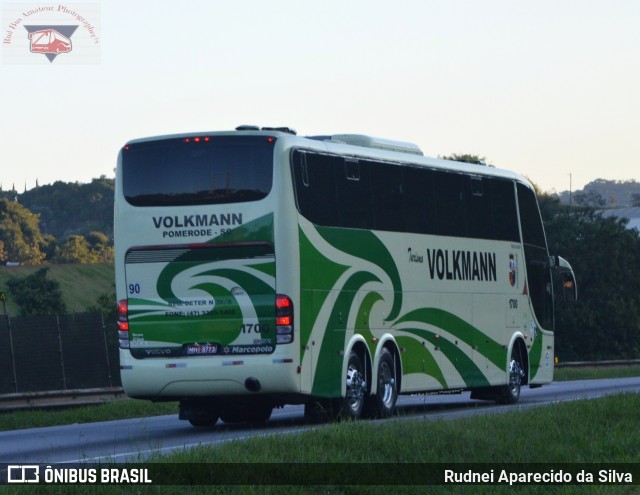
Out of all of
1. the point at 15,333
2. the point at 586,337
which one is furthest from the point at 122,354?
the point at 586,337

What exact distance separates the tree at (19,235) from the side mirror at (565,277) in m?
132

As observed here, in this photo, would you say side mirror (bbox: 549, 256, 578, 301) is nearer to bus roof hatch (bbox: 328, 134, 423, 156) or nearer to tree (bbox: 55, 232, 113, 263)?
bus roof hatch (bbox: 328, 134, 423, 156)

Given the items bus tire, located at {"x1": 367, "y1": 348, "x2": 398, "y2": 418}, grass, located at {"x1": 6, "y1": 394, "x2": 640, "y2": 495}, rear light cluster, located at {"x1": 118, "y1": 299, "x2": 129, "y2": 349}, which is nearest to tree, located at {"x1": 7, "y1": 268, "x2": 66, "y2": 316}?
bus tire, located at {"x1": 367, "y1": 348, "x2": 398, "y2": 418}

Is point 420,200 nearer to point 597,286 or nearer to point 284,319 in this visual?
point 284,319

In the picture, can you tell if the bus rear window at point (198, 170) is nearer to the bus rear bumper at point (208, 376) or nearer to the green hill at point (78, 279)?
the bus rear bumper at point (208, 376)

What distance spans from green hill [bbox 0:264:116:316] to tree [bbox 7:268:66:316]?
24.2m

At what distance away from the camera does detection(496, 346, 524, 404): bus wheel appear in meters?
24.9

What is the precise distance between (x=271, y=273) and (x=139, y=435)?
2967 mm

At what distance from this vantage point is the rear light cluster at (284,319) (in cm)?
1770

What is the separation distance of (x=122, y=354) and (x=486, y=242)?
7842mm

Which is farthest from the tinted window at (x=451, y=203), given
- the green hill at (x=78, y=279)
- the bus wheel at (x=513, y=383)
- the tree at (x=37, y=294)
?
the green hill at (x=78, y=279)

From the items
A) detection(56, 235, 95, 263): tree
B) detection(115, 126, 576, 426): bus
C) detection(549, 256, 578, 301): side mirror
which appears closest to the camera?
detection(115, 126, 576, 426): bus

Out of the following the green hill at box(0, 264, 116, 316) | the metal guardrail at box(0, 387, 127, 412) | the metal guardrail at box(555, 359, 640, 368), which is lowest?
the metal guardrail at box(555, 359, 640, 368)

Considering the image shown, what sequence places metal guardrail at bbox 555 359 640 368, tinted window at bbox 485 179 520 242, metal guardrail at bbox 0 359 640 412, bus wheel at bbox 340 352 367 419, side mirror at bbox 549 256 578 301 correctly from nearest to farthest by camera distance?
1. bus wheel at bbox 340 352 367 419
2. tinted window at bbox 485 179 520 242
3. side mirror at bbox 549 256 578 301
4. metal guardrail at bbox 0 359 640 412
5. metal guardrail at bbox 555 359 640 368
